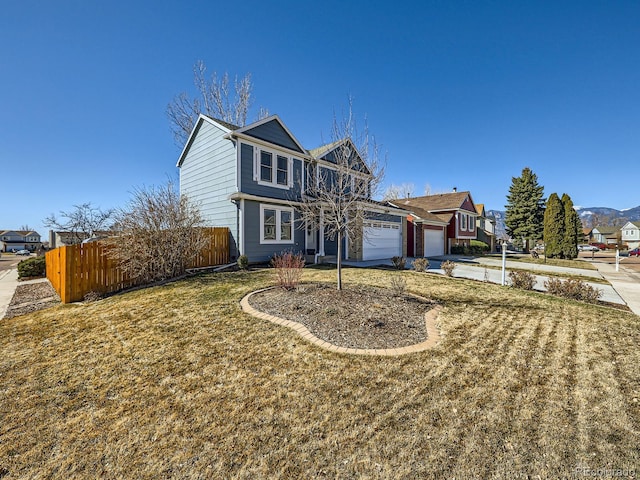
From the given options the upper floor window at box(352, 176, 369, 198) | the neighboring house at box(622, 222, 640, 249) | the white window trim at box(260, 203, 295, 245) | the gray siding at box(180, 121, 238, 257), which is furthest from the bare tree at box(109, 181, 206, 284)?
the neighboring house at box(622, 222, 640, 249)

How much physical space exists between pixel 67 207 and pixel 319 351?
28552mm

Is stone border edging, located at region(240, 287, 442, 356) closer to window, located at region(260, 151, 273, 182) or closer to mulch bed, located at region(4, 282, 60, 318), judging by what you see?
mulch bed, located at region(4, 282, 60, 318)

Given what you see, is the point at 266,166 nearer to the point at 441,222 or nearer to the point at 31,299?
the point at 31,299

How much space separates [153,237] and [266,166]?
20.4ft

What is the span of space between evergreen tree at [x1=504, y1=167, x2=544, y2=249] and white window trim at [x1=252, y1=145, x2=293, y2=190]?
3267 cm

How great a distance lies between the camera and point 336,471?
2.01 metres

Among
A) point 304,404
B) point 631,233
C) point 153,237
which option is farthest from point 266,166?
point 631,233

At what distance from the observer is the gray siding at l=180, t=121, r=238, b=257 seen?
12.3 m

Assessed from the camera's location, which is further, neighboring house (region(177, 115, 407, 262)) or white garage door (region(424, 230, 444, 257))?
white garage door (region(424, 230, 444, 257))

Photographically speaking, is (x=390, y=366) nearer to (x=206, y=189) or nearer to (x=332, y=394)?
(x=332, y=394)

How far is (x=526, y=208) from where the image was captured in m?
32.5

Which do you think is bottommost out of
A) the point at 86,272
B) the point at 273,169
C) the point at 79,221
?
the point at 86,272

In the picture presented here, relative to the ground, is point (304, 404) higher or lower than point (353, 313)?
lower

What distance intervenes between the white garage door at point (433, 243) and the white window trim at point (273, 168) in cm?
1270
